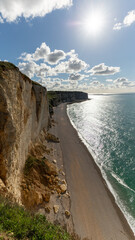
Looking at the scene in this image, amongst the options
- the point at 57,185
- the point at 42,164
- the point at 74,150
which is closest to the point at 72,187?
the point at 57,185

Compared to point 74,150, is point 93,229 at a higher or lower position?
lower

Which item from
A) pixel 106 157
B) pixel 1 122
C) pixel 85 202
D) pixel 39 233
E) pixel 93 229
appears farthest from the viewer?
pixel 106 157

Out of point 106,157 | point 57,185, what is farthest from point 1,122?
point 106,157

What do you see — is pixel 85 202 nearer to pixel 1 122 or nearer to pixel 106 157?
pixel 106 157

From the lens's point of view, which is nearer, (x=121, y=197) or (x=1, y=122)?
(x=1, y=122)

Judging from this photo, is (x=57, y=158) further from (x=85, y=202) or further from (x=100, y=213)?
(x=100, y=213)

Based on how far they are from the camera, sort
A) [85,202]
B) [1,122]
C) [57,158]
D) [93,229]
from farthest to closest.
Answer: [57,158] → [85,202] → [93,229] → [1,122]

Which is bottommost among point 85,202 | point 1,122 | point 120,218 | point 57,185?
point 120,218
